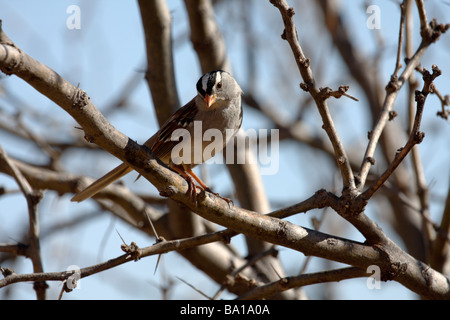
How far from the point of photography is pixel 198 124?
5137mm

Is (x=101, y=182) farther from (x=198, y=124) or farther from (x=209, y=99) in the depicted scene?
(x=209, y=99)

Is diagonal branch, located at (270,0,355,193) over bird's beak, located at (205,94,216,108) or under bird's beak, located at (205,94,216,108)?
under

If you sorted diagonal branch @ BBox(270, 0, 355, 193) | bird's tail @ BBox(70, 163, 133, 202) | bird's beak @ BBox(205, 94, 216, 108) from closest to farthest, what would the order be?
diagonal branch @ BBox(270, 0, 355, 193)
bird's tail @ BBox(70, 163, 133, 202)
bird's beak @ BBox(205, 94, 216, 108)

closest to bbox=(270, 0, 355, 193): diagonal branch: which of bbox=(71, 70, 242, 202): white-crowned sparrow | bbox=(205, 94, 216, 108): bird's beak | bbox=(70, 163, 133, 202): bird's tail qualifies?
bbox=(71, 70, 242, 202): white-crowned sparrow

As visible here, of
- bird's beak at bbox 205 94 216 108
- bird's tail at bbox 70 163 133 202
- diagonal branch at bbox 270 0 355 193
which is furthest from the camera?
bird's beak at bbox 205 94 216 108

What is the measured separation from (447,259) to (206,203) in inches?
126

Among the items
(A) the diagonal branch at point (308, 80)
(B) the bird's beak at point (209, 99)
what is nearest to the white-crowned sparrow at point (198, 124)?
(B) the bird's beak at point (209, 99)

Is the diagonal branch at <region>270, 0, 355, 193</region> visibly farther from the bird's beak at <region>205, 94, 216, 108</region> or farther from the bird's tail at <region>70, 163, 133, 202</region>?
the bird's tail at <region>70, 163, 133, 202</region>

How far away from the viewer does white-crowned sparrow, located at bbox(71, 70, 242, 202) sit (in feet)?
16.5

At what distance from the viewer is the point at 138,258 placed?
3.28 metres

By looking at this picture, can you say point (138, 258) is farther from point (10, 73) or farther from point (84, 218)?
point (84, 218)

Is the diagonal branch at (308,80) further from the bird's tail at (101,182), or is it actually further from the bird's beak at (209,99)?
the bird's tail at (101,182)
